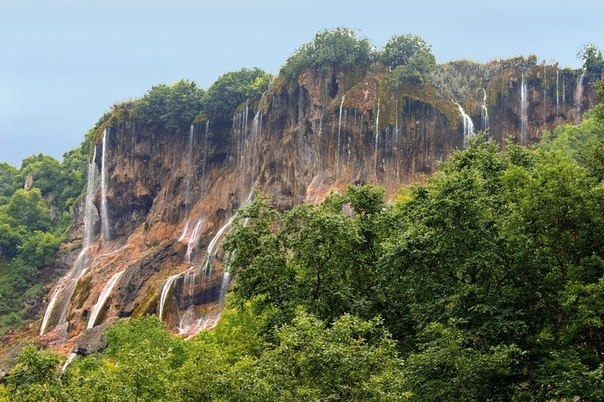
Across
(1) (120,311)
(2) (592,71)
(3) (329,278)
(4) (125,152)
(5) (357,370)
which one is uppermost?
(2) (592,71)

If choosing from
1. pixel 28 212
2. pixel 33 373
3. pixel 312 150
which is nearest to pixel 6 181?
pixel 28 212

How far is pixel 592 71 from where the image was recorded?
56688 millimetres

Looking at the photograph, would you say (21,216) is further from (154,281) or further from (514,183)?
(514,183)

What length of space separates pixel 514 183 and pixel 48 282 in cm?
6451

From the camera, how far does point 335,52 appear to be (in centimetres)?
6100

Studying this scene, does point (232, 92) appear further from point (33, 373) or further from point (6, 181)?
point (33, 373)

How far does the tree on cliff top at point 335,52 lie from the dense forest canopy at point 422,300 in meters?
37.0

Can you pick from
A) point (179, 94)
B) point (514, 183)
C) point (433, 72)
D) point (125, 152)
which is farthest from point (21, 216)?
point (514, 183)

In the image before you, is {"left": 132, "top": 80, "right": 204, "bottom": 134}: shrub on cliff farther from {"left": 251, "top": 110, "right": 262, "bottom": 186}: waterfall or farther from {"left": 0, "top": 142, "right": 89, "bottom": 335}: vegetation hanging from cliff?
{"left": 0, "top": 142, "right": 89, "bottom": 335}: vegetation hanging from cliff

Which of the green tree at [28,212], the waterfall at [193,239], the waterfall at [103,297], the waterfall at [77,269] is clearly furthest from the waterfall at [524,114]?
the green tree at [28,212]

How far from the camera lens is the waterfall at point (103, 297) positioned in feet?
180

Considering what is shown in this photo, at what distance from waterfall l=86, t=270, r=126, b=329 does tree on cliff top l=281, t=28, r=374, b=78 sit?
25.6 metres

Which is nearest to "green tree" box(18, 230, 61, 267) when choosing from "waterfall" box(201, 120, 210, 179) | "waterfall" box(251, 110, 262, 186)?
"waterfall" box(201, 120, 210, 179)

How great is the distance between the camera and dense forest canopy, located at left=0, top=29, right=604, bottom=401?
1480 cm
